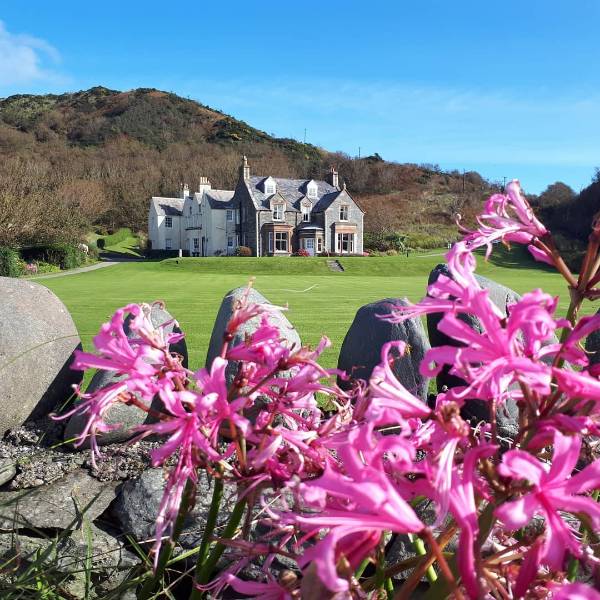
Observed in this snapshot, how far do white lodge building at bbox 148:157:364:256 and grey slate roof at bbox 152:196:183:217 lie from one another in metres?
8.18

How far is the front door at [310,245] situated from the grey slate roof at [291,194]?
2977 millimetres

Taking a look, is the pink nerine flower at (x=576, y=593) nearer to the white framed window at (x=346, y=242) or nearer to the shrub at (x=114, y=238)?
the white framed window at (x=346, y=242)

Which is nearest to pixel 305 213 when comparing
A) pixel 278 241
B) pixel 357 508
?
pixel 278 241

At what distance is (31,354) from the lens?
5160mm

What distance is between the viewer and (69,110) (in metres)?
141

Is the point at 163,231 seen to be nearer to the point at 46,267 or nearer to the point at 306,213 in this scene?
the point at 306,213

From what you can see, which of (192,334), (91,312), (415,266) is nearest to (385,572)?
(192,334)

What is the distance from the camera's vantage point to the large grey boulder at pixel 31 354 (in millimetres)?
5148

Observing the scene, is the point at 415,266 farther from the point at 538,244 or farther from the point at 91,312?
the point at 538,244

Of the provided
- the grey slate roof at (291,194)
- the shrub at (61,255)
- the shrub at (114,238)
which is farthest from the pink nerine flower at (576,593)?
the shrub at (114,238)

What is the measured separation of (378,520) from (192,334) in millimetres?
9521

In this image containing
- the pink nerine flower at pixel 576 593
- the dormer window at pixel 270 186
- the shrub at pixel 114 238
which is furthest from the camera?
the shrub at pixel 114 238

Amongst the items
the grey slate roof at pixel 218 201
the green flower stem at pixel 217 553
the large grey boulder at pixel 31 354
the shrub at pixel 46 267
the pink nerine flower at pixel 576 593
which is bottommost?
the shrub at pixel 46 267

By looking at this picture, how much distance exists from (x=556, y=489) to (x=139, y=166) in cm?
9781
